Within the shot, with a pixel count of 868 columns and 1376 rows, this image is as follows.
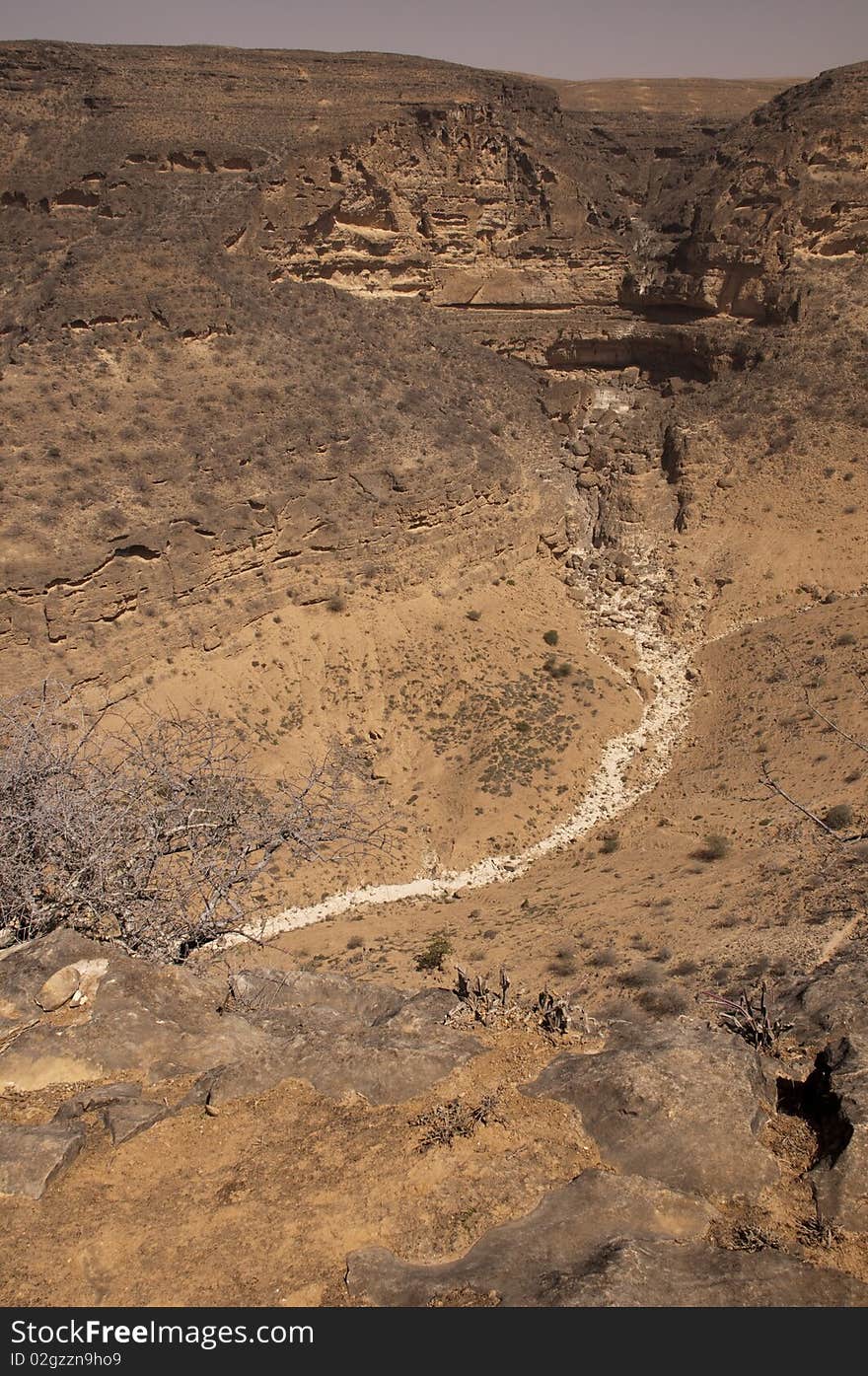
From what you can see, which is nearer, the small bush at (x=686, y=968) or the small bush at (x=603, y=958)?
the small bush at (x=686, y=968)

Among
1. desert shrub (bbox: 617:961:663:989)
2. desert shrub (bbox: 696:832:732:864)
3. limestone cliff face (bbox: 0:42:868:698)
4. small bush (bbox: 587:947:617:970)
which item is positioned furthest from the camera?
limestone cliff face (bbox: 0:42:868:698)

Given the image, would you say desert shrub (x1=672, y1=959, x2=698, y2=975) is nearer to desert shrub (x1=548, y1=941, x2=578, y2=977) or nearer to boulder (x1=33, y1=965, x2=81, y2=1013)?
desert shrub (x1=548, y1=941, x2=578, y2=977)

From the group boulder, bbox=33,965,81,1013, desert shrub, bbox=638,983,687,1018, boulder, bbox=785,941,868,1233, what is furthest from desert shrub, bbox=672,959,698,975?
boulder, bbox=33,965,81,1013

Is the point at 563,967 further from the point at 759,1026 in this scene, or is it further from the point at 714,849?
the point at 759,1026

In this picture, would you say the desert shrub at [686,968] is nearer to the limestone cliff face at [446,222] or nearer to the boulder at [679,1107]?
the boulder at [679,1107]

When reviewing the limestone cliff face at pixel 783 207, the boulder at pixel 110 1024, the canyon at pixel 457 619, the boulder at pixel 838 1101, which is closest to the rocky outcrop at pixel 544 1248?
the canyon at pixel 457 619

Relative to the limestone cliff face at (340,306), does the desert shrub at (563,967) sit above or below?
below
